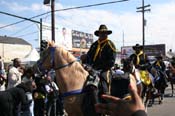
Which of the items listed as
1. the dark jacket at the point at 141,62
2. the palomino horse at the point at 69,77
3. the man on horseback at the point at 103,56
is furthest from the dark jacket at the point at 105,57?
the dark jacket at the point at 141,62

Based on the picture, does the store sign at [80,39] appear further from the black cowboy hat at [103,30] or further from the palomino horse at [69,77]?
the palomino horse at [69,77]

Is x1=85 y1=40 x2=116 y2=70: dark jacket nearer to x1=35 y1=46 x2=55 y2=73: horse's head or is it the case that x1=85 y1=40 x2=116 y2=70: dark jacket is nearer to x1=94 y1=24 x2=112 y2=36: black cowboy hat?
x1=94 y1=24 x2=112 y2=36: black cowboy hat

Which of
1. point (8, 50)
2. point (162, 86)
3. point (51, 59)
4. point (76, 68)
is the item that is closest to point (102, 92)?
point (76, 68)

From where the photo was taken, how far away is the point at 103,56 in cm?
864

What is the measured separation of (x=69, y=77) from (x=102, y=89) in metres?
0.72

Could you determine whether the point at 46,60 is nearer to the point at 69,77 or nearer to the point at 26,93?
the point at 69,77

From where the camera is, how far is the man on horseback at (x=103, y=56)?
8.34 meters

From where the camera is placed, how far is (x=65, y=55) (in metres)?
8.31

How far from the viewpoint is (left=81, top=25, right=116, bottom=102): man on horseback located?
8.34 metres

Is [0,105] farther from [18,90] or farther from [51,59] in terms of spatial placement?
[51,59]

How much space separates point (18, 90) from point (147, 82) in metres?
6.43

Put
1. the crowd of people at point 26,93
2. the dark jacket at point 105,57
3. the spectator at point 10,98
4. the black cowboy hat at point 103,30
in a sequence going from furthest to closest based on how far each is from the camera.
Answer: the crowd of people at point 26,93
the black cowboy hat at point 103,30
the spectator at point 10,98
the dark jacket at point 105,57

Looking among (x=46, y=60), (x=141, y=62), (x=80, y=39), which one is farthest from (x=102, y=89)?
(x=80, y=39)

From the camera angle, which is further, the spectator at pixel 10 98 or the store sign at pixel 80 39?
the store sign at pixel 80 39
